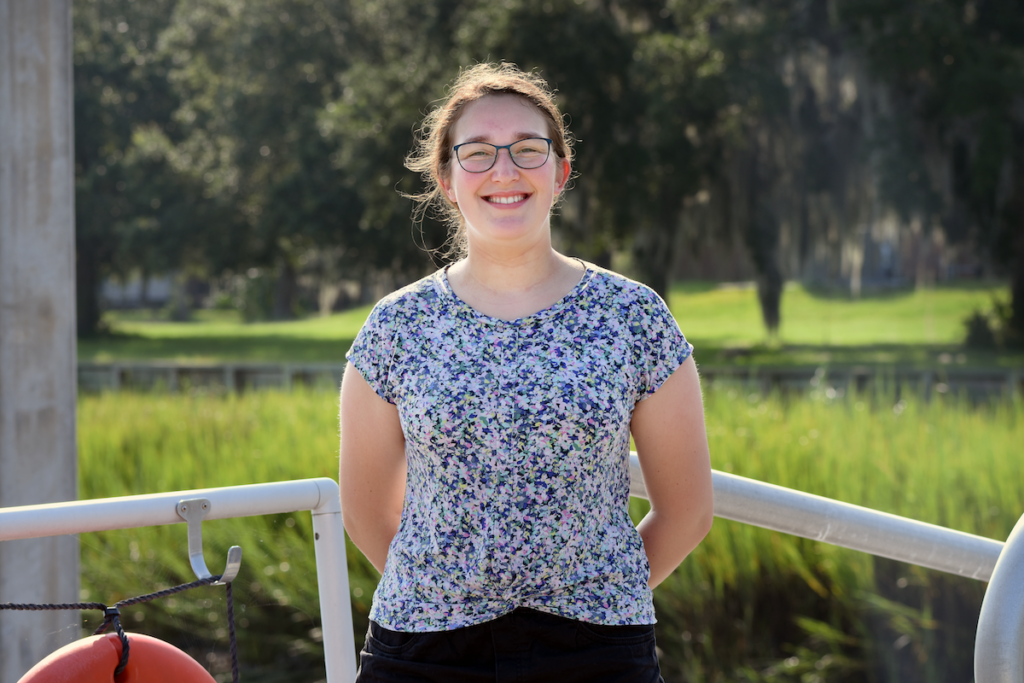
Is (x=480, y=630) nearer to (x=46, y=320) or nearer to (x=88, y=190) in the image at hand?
(x=46, y=320)

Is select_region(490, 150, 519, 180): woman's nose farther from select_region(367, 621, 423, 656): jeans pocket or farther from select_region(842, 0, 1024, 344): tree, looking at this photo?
select_region(842, 0, 1024, 344): tree

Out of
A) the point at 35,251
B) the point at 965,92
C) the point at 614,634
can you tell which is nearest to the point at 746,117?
the point at 965,92

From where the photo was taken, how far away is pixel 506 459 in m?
1.42

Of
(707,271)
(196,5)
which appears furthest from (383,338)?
(196,5)

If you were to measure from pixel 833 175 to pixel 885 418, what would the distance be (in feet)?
35.0

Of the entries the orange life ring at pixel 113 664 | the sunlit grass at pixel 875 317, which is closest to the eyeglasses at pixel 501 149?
the orange life ring at pixel 113 664

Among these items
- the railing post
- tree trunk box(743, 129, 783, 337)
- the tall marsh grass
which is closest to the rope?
the railing post

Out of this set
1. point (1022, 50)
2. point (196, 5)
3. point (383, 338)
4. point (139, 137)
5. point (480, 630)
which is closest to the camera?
point (480, 630)

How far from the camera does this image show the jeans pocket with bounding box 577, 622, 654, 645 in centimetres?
138

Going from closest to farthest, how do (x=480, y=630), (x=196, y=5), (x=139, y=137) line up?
(x=480, y=630) < (x=196, y=5) < (x=139, y=137)

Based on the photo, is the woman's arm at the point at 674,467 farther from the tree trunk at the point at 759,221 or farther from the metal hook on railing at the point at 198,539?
the tree trunk at the point at 759,221

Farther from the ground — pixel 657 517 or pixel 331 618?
pixel 657 517

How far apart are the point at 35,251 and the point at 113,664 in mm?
1432

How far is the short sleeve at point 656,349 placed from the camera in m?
1.45
